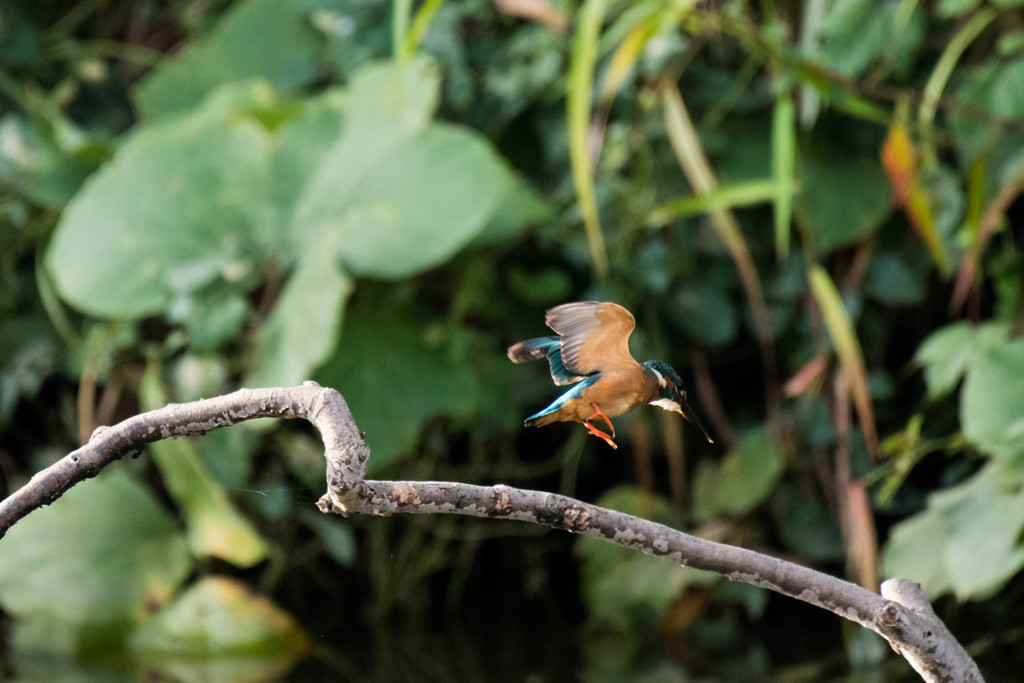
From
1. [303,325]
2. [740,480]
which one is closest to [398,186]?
[303,325]

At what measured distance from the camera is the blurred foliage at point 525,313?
3.71ft

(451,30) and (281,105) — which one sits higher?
(451,30)

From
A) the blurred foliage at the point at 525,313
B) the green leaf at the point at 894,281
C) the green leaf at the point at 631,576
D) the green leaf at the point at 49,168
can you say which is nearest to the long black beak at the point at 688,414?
the blurred foliage at the point at 525,313

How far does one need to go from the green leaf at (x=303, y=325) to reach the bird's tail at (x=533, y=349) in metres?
0.81

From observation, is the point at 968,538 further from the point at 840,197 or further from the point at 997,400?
the point at 840,197

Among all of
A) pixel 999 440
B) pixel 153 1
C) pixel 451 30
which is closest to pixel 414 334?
pixel 451 30

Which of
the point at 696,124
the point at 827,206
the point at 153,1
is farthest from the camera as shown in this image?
the point at 153,1

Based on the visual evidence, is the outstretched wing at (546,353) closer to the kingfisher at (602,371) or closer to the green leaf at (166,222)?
the kingfisher at (602,371)

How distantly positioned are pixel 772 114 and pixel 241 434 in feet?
2.91

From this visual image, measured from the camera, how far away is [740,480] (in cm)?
127

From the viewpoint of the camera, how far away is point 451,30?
4.56ft

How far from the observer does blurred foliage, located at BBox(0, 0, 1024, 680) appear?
1131mm

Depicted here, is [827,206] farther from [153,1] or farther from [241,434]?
[153,1]

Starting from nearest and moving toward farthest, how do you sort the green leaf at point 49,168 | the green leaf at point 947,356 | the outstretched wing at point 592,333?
the outstretched wing at point 592,333, the green leaf at point 947,356, the green leaf at point 49,168
